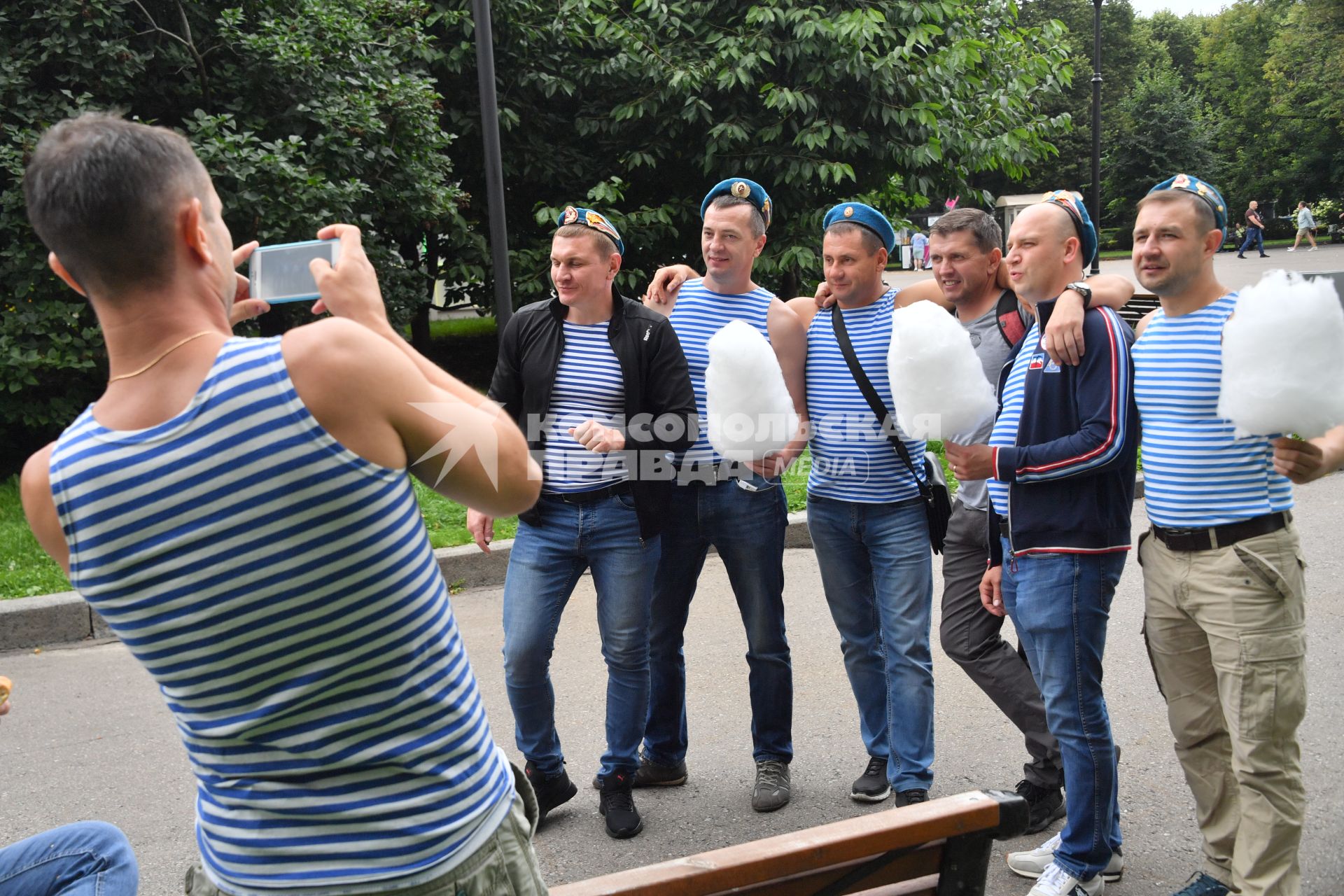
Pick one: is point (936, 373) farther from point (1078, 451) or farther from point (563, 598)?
point (563, 598)

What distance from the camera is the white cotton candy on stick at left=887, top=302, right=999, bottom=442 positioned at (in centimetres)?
308

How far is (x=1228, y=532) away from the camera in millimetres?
2811

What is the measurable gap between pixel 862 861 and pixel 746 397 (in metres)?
1.75

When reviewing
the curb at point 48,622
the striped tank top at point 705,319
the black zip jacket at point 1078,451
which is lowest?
the curb at point 48,622

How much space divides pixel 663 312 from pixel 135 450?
2.98 meters

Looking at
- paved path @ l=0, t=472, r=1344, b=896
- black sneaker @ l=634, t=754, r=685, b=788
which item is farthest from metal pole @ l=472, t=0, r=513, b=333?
black sneaker @ l=634, t=754, r=685, b=788

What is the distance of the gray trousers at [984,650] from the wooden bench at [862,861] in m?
1.76

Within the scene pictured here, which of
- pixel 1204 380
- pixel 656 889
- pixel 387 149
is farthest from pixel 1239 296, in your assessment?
pixel 387 149

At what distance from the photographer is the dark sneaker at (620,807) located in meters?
3.64

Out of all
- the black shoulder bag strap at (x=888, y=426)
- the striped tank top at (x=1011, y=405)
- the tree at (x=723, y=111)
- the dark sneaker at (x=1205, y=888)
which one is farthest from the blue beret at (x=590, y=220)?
the tree at (x=723, y=111)

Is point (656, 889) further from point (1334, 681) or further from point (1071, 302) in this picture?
point (1334, 681)

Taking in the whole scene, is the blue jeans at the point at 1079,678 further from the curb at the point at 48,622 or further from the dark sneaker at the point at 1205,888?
the curb at the point at 48,622

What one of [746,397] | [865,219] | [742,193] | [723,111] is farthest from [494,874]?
[723,111]

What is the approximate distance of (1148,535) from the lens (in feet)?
10.2
